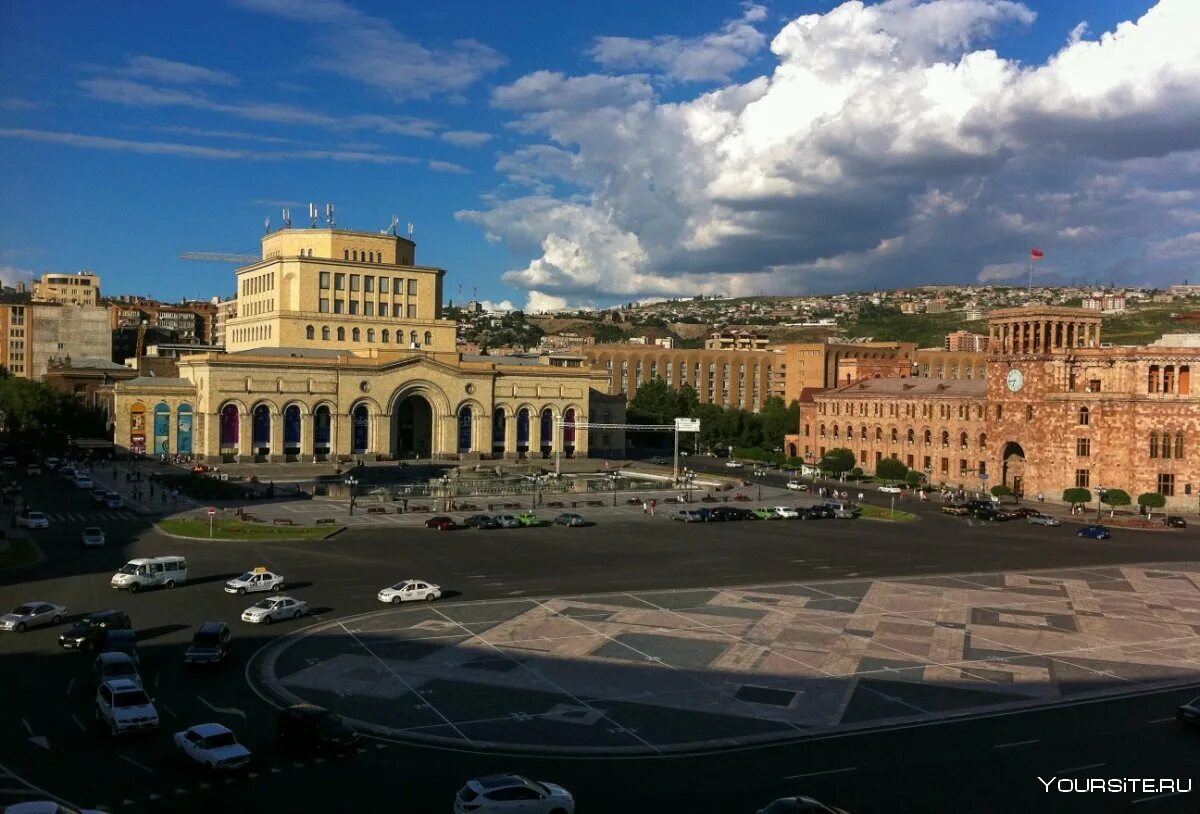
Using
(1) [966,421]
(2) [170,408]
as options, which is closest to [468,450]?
(2) [170,408]

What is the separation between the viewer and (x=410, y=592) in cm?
4188

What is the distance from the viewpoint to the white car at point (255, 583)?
4244cm

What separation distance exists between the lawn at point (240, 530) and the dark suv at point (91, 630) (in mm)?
23073

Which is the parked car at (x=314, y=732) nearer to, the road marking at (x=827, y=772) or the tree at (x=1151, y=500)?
the road marking at (x=827, y=772)

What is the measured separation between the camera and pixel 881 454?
110 m

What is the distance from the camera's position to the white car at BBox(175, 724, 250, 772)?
22.6 metres

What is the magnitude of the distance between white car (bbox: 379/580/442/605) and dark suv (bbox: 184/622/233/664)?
9091mm

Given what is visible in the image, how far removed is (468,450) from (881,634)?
255ft

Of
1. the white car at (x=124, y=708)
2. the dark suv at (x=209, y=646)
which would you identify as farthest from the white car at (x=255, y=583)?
the white car at (x=124, y=708)

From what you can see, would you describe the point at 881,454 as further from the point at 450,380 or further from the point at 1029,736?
the point at 1029,736

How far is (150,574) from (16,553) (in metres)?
11.6

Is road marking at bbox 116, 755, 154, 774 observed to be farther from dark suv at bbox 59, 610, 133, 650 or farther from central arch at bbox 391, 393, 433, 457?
central arch at bbox 391, 393, 433, 457

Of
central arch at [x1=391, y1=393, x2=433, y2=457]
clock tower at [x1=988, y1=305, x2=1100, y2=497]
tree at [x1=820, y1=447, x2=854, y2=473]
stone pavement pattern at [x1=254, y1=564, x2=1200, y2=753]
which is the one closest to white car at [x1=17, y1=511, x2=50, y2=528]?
stone pavement pattern at [x1=254, y1=564, x2=1200, y2=753]

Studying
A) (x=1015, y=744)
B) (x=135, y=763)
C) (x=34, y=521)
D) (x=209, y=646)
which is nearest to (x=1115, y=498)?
(x=1015, y=744)
